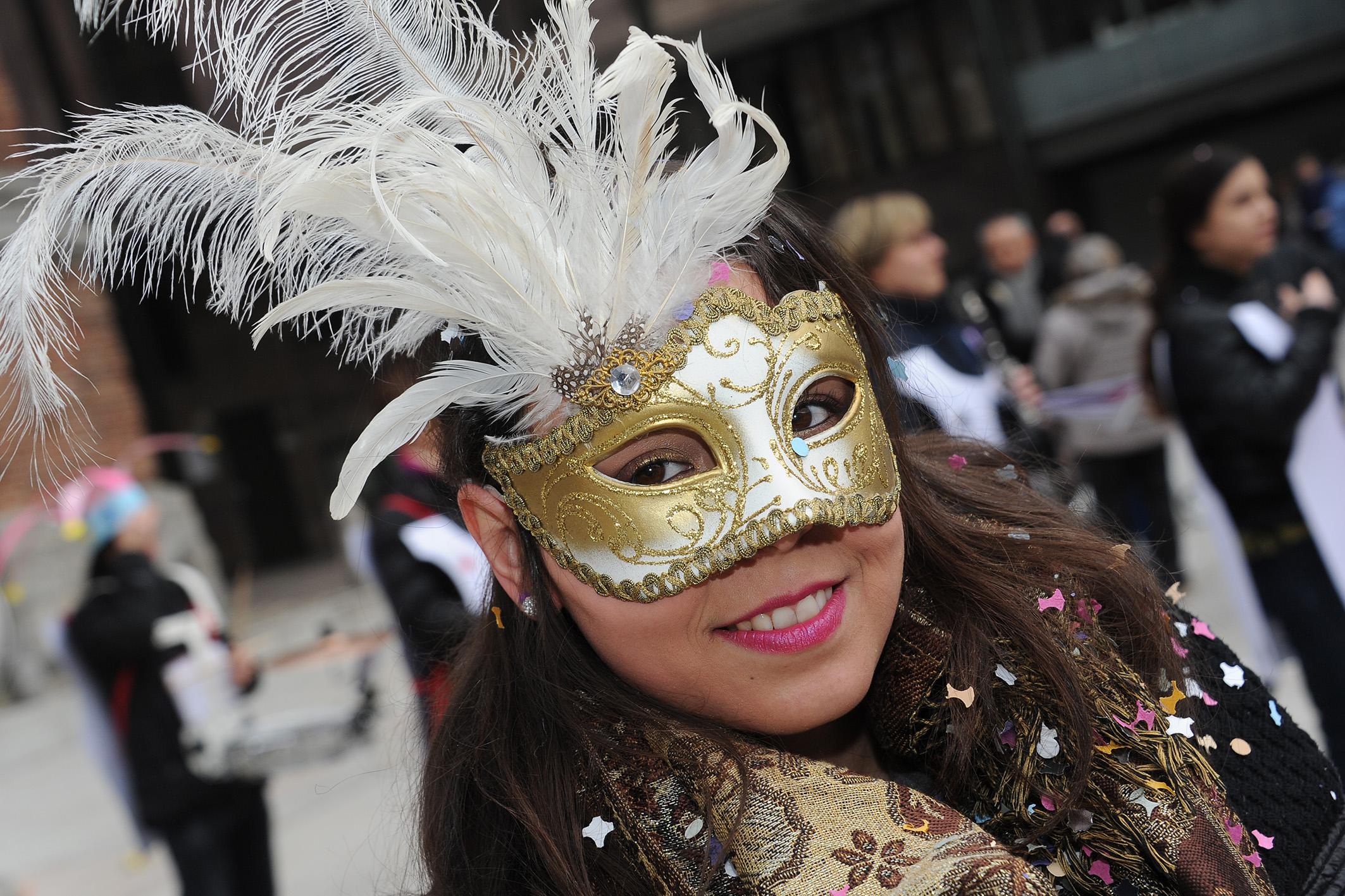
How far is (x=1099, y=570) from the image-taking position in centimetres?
161

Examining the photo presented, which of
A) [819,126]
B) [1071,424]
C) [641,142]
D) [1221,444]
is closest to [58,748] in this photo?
[1071,424]

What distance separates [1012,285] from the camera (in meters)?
7.08

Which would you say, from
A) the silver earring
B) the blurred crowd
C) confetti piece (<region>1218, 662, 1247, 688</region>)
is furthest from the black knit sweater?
the silver earring

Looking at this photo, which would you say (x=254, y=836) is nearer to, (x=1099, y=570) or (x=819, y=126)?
(x=1099, y=570)

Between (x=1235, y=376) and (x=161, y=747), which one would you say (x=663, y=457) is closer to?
(x=1235, y=376)

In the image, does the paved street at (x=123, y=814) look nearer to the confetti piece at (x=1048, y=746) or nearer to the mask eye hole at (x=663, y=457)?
the mask eye hole at (x=663, y=457)

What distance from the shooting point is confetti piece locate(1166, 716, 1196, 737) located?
4.81 feet

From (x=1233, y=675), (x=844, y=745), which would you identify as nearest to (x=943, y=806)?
(x=844, y=745)

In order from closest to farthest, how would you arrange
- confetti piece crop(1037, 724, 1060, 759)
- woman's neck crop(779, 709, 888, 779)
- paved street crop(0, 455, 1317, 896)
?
confetti piece crop(1037, 724, 1060, 759)
woman's neck crop(779, 709, 888, 779)
paved street crop(0, 455, 1317, 896)

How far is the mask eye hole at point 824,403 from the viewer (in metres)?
1.46

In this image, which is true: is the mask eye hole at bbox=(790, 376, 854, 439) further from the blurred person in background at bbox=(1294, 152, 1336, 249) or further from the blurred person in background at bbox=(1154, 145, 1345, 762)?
the blurred person in background at bbox=(1294, 152, 1336, 249)

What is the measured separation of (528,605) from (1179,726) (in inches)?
33.2

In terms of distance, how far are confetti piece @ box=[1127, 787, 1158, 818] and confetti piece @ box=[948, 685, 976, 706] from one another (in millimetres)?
211

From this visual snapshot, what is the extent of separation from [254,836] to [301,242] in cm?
305
